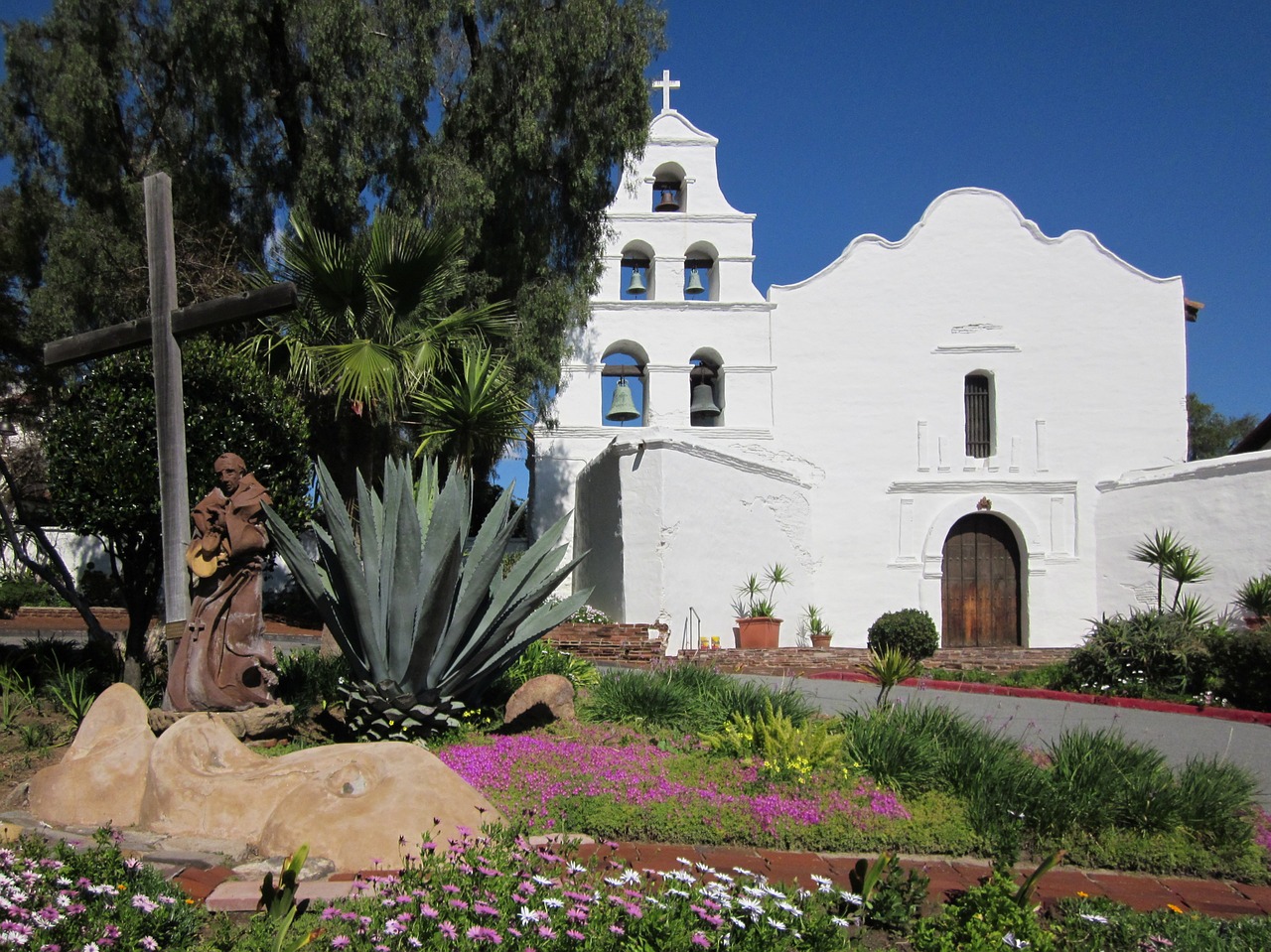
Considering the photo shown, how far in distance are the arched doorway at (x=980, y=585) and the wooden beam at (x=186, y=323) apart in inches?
550

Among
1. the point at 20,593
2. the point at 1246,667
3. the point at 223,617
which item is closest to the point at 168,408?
the point at 223,617

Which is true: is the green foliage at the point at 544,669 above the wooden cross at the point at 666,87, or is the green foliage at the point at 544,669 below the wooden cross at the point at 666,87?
below

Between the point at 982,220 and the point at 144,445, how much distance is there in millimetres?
15392

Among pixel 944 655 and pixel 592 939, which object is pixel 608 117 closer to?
pixel 944 655

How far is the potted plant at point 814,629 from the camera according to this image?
16.4 metres

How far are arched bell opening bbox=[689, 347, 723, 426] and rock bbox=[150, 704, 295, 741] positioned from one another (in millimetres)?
12229

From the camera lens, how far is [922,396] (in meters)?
18.2

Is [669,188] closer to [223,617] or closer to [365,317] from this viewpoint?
[365,317]

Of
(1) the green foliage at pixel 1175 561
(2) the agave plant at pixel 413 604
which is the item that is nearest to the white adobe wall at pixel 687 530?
(1) the green foliage at pixel 1175 561

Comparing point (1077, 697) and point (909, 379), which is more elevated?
point (909, 379)

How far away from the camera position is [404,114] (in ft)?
50.5

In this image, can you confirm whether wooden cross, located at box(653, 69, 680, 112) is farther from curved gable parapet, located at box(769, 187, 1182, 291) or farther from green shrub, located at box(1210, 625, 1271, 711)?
Answer: green shrub, located at box(1210, 625, 1271, 711)

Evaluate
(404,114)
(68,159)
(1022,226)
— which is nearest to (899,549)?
(1022,226)

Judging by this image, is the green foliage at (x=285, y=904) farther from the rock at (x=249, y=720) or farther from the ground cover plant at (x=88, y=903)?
the rock at (x=249, y=720)
